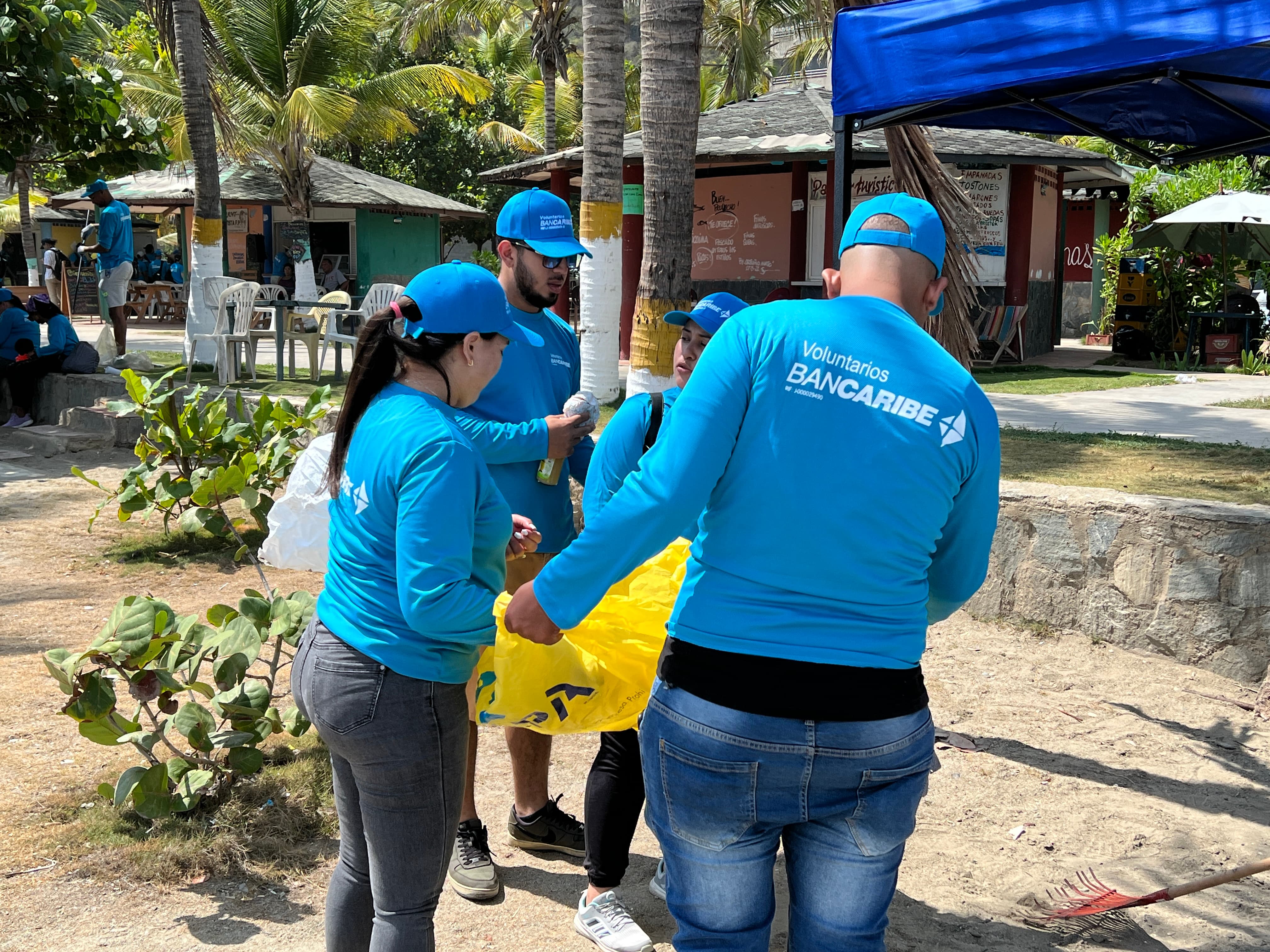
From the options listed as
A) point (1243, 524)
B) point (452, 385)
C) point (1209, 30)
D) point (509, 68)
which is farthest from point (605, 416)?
point (509, 68)

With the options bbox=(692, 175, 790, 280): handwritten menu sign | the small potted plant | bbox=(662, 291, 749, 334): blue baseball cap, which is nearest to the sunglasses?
bbox=(662, 291, 749, 334): blue baseball cap

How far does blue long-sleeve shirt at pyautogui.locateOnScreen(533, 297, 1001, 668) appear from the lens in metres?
1.92

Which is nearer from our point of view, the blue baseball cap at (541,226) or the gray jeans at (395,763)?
the gray jeans at (395,763)

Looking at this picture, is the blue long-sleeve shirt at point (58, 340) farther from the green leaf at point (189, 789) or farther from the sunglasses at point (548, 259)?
the sunglasses at point (548, 259)

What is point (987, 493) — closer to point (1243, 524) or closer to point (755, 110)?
point (1243, 524)

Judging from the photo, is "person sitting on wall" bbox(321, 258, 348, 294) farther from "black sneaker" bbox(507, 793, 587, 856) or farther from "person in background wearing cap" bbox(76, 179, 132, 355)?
"black sneaker" bbox(507, 793, 587, 856)

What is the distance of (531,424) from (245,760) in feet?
5.02

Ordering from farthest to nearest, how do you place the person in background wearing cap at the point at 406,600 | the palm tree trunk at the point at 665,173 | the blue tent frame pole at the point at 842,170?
the palm tree trunk at the point at 665,173 → the blue tent frame pole at the point at 842,170 → the person in background wearing cap at the point at 406,600

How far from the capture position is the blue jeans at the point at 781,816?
1912mm

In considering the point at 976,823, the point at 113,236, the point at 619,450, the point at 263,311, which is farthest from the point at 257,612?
the point at 113,236

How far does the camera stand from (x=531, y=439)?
3170mm

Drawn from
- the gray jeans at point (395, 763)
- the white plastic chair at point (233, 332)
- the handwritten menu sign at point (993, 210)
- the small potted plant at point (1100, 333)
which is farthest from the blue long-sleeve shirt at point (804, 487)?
the small potted plant at point (1100, 333)

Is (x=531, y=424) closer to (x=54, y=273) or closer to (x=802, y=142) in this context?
(x=802, y=142)

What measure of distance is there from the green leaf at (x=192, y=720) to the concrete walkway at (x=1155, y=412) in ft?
22.6
